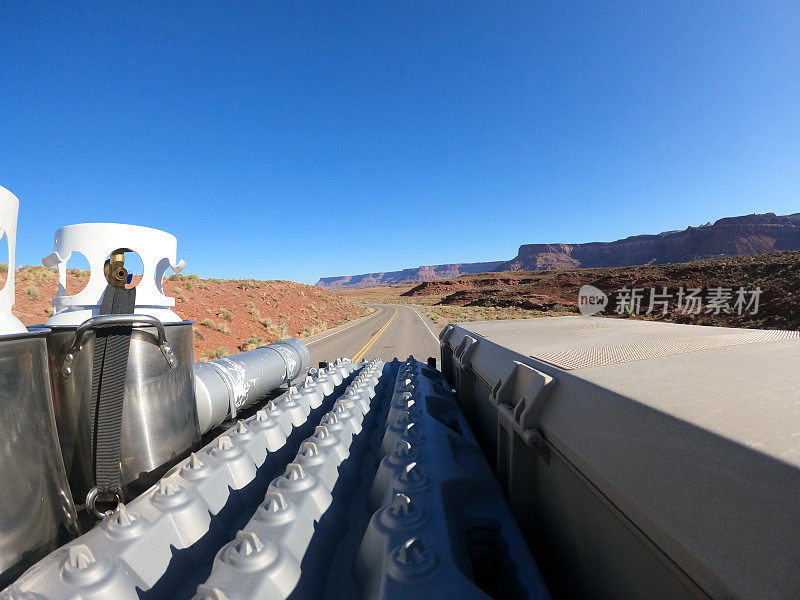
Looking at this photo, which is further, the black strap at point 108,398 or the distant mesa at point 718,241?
the distant mesa at point 718,241

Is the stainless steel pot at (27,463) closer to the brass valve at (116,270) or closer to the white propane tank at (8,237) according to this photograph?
the white propane tank at (8,237)

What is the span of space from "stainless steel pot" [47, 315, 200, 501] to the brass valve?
7.6 inches

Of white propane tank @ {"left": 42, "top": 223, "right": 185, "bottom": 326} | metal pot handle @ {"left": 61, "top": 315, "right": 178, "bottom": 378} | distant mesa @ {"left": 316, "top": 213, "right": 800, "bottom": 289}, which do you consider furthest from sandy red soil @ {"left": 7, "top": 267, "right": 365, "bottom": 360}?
distant mesa @ {"left": 316, "top": 213, "right": 800, "bottom": 289}

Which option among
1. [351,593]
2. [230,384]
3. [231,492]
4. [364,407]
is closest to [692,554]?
[351,593]

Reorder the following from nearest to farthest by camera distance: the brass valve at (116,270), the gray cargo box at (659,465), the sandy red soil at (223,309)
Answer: the gray cargo box at (659,465)
the brass valve at (116,270)
the sandy red soil at (223,309)

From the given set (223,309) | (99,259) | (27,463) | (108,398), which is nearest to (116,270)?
(99,259)

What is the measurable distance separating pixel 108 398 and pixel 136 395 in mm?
105

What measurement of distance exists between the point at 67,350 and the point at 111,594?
775mm

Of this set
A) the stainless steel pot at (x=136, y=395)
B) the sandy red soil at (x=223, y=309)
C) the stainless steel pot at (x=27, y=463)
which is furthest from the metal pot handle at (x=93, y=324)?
the sandy red soil at (x=223, y=309)

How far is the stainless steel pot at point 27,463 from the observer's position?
88 centimetres

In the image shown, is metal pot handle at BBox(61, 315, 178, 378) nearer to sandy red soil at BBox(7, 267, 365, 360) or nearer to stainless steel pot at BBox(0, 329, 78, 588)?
stainless steel pot at BBox(0, 329, 78, 588)

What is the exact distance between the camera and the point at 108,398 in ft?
4.00

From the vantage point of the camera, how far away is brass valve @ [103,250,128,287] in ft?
4.40

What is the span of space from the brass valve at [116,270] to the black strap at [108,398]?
216 mm
